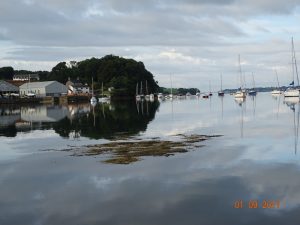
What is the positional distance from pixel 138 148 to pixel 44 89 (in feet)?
441

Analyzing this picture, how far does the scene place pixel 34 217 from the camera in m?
13.1

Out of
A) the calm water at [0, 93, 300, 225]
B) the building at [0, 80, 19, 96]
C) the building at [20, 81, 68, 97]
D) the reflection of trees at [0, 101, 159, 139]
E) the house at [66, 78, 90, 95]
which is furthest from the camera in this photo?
the house at [66, 78, 90, 95]

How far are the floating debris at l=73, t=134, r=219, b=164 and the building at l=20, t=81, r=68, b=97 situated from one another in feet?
423

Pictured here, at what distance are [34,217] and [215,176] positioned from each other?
773 centimetres

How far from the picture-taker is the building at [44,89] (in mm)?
156750

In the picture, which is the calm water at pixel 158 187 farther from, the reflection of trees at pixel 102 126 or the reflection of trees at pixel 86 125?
the reflection of trees at pixel 86 125

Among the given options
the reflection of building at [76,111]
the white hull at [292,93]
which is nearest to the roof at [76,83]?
the reflection of building at [76,111]

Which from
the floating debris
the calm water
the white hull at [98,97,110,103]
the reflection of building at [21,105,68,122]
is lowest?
the calm water

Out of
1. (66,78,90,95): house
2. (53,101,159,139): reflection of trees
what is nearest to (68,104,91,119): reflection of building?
(53,101,159,139): reflection of trees

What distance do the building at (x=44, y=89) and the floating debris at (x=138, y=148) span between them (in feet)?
423

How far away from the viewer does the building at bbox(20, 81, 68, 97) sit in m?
157

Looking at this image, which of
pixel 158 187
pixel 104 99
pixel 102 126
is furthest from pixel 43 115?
pixel 104 99

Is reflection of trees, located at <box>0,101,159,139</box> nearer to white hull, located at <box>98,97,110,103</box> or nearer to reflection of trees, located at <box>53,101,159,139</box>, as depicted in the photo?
reflection of trees, located at <box>53,101,159,139</box>

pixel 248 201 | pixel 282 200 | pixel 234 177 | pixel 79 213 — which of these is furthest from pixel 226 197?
pixel 79 213
